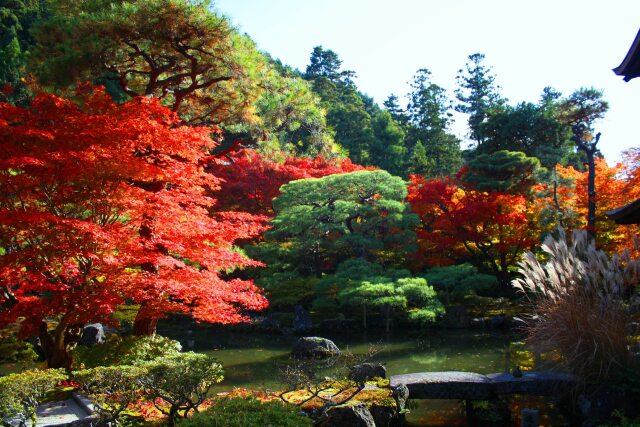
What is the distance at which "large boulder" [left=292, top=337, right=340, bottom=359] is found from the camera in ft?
36.2

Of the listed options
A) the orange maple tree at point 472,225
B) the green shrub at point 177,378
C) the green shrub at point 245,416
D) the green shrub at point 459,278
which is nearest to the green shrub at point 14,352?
the green shrub at point 177,378

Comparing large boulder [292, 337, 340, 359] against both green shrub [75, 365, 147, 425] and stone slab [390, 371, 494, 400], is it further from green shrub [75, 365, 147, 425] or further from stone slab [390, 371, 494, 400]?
green shrub [75, 365, 147, 425]

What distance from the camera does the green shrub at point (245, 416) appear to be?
3558mm

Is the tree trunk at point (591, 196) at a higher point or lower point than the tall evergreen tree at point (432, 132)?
lower

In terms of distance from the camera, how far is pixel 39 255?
253 inches

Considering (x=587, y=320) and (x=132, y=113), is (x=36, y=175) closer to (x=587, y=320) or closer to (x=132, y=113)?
(x=132, y=113)

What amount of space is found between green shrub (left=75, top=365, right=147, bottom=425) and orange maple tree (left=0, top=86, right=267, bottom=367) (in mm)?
1471

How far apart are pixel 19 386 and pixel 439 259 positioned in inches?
552

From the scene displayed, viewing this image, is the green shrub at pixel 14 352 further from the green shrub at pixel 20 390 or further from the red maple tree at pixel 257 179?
the red maple tree at pixel 257 179

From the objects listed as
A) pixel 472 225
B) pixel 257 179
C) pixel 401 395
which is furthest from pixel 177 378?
pixel 257 179

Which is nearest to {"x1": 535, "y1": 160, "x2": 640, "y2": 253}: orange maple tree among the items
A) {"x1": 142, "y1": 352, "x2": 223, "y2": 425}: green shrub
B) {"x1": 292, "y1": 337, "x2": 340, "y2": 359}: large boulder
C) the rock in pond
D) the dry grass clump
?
{"x1": 292, "y1": 337, "x2": 340, "y2": 359}: large boulder

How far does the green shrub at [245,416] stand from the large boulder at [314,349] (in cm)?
710

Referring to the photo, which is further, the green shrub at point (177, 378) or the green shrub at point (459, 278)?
the green shrub at point (459, 278)

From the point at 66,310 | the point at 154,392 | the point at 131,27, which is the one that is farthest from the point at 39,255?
the point at 131,27
